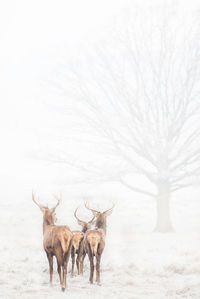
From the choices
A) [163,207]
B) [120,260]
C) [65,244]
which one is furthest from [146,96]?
[65,244]

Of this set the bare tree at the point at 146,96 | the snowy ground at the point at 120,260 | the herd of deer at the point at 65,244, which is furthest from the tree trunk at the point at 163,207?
the herd of deer at the point at 65,244

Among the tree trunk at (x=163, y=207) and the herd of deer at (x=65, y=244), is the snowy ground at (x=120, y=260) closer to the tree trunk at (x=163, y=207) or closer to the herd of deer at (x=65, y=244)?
the herd of deer at (x=65, y=244)

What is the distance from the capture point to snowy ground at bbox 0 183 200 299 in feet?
30.0

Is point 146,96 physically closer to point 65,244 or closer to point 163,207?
point 163,207

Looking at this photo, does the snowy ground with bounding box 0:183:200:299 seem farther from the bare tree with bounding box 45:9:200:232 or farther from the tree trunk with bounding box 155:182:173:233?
the bare tree with bounding box 45:9:200:232

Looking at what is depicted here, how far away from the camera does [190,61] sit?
773 inches

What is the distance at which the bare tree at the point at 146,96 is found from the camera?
63.3 feet

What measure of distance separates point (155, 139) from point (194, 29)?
246 inches

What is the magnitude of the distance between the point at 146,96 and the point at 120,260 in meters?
9.40

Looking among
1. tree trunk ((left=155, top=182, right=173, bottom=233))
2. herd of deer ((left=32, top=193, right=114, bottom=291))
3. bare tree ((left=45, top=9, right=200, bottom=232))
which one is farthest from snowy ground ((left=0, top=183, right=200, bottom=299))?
bare tree ((left=45, top=9, right=200, bottom=232))

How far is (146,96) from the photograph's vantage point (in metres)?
19.6

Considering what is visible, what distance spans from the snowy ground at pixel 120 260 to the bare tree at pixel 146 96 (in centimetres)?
269

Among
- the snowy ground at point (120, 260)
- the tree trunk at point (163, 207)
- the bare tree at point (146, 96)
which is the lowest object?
the snowy ground at point (120, 260)

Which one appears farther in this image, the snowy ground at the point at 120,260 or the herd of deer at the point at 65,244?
→ the snowy ground at the point at 120,260
